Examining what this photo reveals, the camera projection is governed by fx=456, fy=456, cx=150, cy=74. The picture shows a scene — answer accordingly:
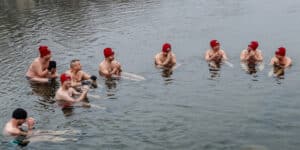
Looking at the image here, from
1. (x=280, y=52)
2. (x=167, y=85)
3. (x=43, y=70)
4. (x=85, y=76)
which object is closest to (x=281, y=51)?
(x=280, y=52)

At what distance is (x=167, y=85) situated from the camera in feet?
67.6

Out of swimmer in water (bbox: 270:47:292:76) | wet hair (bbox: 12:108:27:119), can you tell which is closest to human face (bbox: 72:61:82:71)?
wet hair (bbox: 12:108:27:119)

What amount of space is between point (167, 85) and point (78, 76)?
404 centimetres

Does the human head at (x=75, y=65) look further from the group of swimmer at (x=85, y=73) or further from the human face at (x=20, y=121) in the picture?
the human face at (x=20, y=121)

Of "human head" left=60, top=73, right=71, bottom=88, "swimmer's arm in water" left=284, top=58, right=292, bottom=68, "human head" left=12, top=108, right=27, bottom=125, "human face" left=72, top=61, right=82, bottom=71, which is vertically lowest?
"human head" left=12, top=108, right=27, bottom=125

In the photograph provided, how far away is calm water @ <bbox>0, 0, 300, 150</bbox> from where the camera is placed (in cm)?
1570

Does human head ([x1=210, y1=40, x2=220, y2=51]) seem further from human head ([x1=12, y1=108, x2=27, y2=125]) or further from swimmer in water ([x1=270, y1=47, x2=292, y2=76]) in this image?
human head ([x1=12, y1=108, x2=27, y2=125])

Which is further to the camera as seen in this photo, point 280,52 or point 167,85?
point 280,52

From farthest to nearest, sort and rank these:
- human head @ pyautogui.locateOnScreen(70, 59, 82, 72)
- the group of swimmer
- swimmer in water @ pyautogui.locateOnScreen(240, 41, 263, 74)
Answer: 1. swimmer in water @ pyautogui.locateOnScreen(240, 41, 263, 74)
2. human head @ pyautogui.locateOnScreen(70, 59, 82, 72)
3. the group of swimmer

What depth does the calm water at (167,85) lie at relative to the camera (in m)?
15.7

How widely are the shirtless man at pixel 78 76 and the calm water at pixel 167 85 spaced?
0.61 meters

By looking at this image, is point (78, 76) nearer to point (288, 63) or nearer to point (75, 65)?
point (75, 65)

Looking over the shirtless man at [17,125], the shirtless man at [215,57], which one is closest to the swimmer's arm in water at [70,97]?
the shirtless man at [17,125]

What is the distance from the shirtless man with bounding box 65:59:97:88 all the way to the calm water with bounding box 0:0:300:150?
23.9 inches
